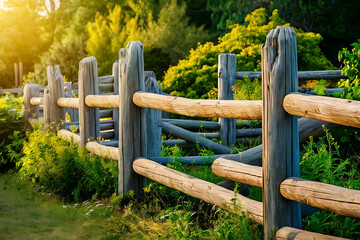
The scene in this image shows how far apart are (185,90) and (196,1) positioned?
53.4 feet

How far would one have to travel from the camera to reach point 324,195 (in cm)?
292

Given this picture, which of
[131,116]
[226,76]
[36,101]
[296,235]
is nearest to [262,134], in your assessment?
[296,235]

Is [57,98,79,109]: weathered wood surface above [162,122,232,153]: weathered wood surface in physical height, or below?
above

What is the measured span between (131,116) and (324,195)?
260 centimetres

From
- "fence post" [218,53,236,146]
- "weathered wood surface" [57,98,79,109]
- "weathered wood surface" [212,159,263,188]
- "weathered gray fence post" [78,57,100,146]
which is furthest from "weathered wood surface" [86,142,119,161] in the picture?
"fence post" [218,53,236,146]

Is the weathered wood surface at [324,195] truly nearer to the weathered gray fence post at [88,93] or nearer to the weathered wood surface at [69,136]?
the weathered gray fence post at [88,93]

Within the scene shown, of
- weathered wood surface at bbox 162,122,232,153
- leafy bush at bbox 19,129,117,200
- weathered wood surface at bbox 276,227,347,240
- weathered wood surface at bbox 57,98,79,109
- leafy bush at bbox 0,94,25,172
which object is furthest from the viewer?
leafy bush at bbox 0,94,25,172

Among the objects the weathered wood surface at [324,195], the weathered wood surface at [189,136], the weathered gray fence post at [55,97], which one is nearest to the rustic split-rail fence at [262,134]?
the weathered wood surface at [324,195]

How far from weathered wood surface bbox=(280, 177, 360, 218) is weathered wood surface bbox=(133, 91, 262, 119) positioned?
24.0 inches

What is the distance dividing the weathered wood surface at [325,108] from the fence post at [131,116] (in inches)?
88.0

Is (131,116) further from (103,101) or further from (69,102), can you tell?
(69,102)

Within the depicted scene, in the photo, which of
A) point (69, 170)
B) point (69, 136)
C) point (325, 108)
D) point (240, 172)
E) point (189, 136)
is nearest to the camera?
point (325, 108)

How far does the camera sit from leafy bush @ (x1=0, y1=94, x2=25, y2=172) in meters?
8.06

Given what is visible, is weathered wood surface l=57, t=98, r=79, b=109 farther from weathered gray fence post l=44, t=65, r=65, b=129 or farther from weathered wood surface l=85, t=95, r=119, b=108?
weathered wood surface l=85, t=95, r=119, b=108
